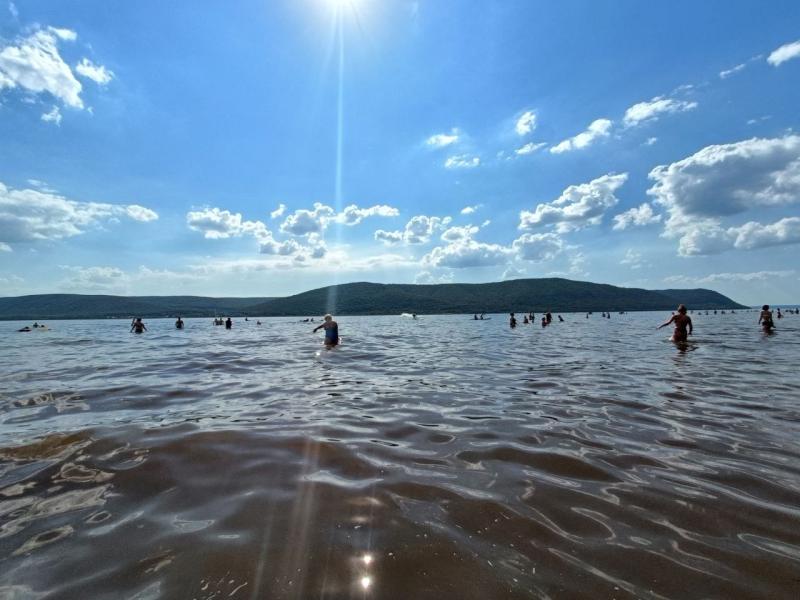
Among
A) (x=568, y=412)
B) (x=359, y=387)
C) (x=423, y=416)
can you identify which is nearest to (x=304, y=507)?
(x=423, y=416)

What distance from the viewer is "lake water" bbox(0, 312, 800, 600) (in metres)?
2.81

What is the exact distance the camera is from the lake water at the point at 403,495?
281cm

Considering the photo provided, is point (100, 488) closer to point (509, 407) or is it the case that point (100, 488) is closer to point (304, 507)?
point (304, 507)

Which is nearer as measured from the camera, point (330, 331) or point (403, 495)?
point (403, 495)

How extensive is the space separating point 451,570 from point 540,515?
1.22 m

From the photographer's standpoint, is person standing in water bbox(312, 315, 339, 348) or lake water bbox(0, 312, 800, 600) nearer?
lake water bbox(0, 312, 800, 600)

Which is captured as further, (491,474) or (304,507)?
(491,474)

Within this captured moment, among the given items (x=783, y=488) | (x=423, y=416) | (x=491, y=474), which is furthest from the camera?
(x=423, y=416)

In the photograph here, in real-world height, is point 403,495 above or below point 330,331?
below

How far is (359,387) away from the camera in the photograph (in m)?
10.4

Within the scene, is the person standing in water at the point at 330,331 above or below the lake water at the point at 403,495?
above

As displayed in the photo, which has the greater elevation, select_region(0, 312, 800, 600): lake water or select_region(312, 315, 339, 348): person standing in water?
select_region(312, 315, 339, 348): person standing in water

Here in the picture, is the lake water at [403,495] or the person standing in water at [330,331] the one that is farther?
the person standing in water at [330,331]

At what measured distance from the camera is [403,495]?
13.5 ft
